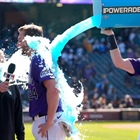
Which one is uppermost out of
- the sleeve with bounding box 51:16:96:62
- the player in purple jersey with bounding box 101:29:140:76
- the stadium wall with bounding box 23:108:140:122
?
the sleeve with bounding box 51:16:96:62

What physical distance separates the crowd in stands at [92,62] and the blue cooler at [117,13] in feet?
54.9

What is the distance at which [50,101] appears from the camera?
5.05 metres

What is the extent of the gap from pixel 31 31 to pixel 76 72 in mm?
20354

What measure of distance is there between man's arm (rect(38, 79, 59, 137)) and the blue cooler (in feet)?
2.46

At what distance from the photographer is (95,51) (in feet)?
95.6

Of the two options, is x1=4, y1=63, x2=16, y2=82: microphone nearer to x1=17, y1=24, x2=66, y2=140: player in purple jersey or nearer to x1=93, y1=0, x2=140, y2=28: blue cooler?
x1=17, y1=24, x2=66, y2=140: player in purple jersey

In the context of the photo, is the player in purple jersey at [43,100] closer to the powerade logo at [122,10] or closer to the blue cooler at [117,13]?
the blue cooler at [117,13]

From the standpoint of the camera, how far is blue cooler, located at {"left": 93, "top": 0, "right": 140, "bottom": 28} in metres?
4.80

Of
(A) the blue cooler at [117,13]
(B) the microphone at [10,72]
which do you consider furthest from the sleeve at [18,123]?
(A) the blue cooler at [117,13]

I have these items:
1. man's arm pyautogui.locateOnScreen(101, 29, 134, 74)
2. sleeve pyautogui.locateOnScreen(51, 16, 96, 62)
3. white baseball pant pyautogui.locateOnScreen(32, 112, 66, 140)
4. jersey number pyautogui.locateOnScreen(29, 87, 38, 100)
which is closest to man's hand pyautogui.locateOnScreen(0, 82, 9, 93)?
jersey number pyautogui.locateOnScreen(29, 87, 38, 100)

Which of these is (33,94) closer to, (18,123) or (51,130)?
(51,130)

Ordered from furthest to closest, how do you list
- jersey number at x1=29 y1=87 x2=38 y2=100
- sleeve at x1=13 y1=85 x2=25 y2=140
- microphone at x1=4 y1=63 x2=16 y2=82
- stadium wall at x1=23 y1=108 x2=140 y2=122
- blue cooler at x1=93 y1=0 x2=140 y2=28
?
stadium wall at x1=23 y1=108 x2=140 y2=122, sleeve at x1=13 y1=85 x2=25 y2=140, jersey number at x1=29 y1=87 x2=38 y2=100, microphone at x1=4 y1=63 x2=16 y2=82, blue cooler at x1=93 y1=0 x2=140 y2=28

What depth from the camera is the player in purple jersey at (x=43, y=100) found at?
507cm

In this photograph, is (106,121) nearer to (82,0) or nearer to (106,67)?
(106,67)
